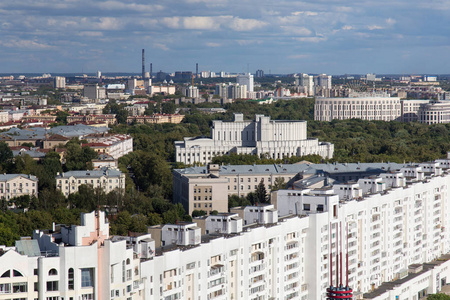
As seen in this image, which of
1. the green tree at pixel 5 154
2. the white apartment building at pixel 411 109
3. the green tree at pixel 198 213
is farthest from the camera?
the white apartment building at pixel 411 109

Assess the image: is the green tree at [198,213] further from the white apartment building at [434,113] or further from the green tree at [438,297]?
the white apartment building at [434,113]

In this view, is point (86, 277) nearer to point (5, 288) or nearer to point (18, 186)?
point (5, 288)

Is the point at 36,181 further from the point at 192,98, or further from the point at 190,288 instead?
the point at 192,98

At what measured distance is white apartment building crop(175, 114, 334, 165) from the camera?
79.0 m

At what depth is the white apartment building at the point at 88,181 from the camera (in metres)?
59.5

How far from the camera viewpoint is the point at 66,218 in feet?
147

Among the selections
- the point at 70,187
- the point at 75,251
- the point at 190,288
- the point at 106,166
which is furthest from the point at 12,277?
the point at 106,166

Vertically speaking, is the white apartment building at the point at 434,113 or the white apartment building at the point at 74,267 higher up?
the white apartment building at the point at 74,267

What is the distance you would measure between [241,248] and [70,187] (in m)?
31.5

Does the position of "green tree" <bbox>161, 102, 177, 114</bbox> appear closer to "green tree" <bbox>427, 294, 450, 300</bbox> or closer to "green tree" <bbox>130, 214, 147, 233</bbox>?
"green tree" <bbox>130, 214, 147, 233</bbox>

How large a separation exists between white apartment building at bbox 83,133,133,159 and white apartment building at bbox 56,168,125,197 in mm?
14204

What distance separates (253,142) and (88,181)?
2543 cm

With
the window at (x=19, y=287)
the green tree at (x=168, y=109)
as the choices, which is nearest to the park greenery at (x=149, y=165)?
the window at (x=19, y=287)

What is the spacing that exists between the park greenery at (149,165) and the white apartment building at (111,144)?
54.1 inches
